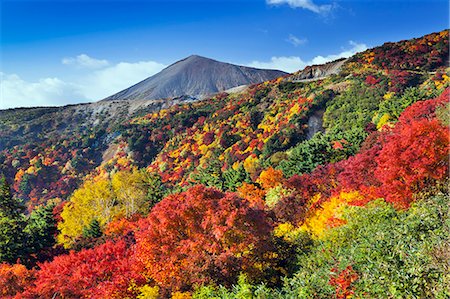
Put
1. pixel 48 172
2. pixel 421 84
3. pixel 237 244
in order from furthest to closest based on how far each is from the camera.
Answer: pixel 48 172 → pixel 421 84 → pixel 237 244

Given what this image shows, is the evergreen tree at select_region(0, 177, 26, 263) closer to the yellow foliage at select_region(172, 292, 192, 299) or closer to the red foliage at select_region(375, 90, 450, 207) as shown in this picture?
the yellow foliage at select_region(172, 292, 192, 299)

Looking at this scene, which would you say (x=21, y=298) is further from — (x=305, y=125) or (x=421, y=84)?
(x=421, y=84)

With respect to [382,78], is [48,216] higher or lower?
lower

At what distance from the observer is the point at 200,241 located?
66.7 feet

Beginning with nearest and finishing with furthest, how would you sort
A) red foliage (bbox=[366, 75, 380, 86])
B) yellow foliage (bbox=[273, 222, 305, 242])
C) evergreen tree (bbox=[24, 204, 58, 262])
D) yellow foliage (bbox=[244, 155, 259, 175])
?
yellow foliage (bbox=[273, 222, 305, 242]) → evergreen tree (bbox=[24, 204, 58, 262]) → yellow foliage (bbox=[244, 155, 259, 175]) → red foliage (bbox=[366, 75, 380, 86])

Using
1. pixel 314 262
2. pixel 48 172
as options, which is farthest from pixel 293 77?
pixel 314 262

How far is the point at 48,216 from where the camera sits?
4881 centimetres

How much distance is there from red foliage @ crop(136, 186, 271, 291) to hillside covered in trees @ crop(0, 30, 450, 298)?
0.07 metres

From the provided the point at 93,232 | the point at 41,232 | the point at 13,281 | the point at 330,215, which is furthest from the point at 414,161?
the point at 41,232

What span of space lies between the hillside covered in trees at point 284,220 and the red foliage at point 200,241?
0.07 metres

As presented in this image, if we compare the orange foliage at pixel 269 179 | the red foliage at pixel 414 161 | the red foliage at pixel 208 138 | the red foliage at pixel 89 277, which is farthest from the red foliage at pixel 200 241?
the red foliage at pixel 208 138

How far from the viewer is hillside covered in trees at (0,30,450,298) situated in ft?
43.0

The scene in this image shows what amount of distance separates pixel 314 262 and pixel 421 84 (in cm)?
7795

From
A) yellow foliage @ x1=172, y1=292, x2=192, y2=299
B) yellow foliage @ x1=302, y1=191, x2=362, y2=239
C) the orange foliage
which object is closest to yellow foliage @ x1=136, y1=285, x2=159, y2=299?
yellow foliage @ x1=172, y1=292, x2=192, y2=299
